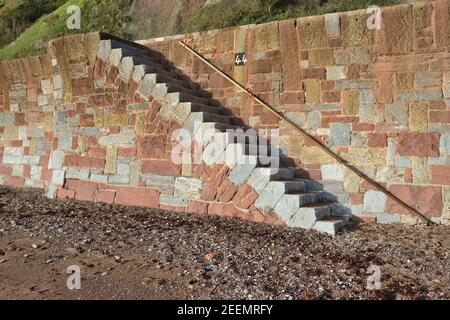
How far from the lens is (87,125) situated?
Result: 22.4 feet

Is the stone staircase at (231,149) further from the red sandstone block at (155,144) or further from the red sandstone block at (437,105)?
the red sandstone block at (437,105)

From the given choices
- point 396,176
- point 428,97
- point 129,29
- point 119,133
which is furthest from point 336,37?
point 129,29

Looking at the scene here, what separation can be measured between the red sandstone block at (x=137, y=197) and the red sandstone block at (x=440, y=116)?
3657 millimetres

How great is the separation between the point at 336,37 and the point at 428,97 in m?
1.39

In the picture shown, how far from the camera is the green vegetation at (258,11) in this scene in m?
11.5

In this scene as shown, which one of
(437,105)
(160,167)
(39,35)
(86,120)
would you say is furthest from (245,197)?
(39,35)

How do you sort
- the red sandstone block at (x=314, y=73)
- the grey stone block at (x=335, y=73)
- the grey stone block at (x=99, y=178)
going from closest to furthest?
the grey stone block at (x=335, y=73), the red sandstone block at (x=314, y=73), the grey stone block at (x=99, y=178)

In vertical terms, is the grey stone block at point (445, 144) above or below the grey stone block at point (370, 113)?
below

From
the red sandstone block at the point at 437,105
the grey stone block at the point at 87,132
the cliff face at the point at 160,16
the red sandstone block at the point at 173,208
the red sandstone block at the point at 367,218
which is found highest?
the cliff face at the point at 160,16

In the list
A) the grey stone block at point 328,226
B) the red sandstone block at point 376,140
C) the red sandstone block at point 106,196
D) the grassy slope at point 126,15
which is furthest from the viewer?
the grassy slope at point 126,15

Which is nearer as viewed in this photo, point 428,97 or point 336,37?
point 428,97

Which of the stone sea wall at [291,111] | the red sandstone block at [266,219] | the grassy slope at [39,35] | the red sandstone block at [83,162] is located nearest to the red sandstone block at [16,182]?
the stone sea wall at [291,111]
